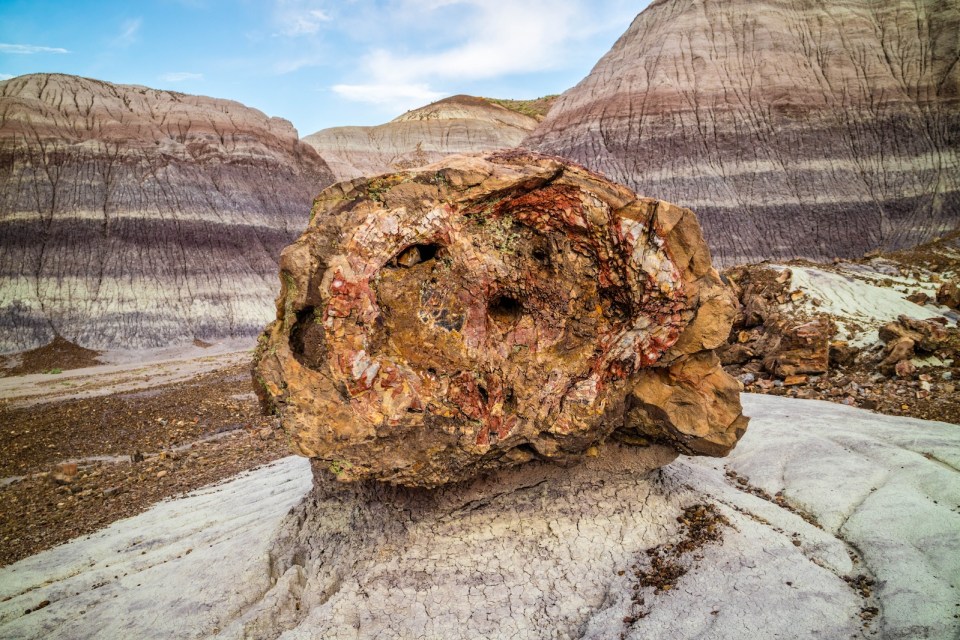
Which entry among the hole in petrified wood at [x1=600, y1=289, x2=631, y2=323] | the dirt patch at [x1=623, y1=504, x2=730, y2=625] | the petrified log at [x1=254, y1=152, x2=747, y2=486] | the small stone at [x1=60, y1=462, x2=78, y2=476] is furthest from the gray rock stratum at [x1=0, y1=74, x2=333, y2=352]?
the dirt patch at [x1=623, y1=504, x2=730, y2=625]

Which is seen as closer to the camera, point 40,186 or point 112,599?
point 112,599

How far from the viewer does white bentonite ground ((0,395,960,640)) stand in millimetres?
2900

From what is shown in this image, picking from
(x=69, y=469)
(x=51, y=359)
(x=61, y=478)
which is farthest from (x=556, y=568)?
(x=51, y=359)

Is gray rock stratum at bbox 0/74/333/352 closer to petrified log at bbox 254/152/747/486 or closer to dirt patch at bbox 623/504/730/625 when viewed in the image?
petrified log at bbox 254/152/747/486

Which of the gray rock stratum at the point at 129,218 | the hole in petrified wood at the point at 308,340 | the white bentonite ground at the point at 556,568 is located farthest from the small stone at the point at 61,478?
the gray rock stratum at the point at 129,218

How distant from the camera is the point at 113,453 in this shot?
7.73 m

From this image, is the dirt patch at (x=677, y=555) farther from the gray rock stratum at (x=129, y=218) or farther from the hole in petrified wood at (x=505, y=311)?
the gray rock stratum at (x=129, y=218)

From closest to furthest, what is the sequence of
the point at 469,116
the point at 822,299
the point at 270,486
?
1. the point at 270,486
2. the point at 822,299
3. the point at 469,116

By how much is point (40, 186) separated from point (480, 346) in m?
24.6

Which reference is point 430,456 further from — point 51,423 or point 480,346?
point 51,423

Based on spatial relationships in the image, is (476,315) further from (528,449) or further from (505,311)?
(528,449)

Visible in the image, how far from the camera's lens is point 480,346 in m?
3.37

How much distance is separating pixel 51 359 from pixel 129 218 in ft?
20.7

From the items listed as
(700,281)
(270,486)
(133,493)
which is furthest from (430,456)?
(133,493)
